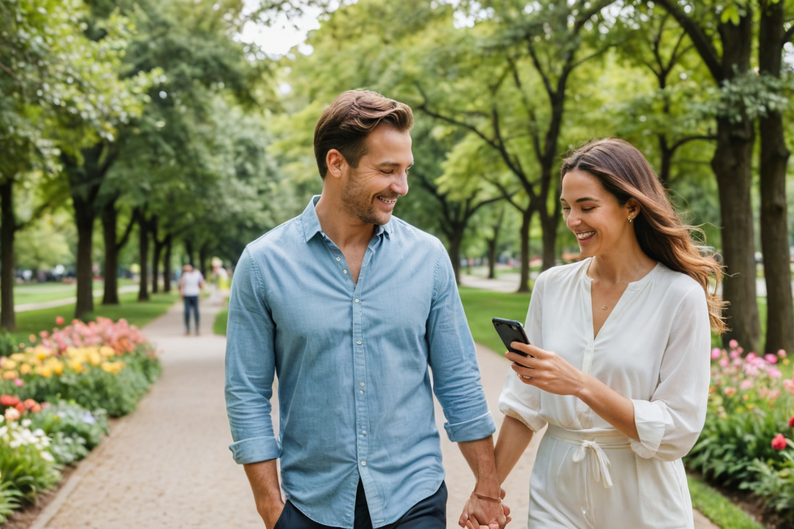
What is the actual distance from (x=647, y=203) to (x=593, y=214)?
0.59 ft

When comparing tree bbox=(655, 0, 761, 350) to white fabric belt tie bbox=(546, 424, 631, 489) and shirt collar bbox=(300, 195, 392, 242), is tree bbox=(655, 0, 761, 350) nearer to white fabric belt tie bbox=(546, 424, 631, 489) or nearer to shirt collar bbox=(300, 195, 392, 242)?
white fabric belt tie bbox=(546, 424, 631, 489)

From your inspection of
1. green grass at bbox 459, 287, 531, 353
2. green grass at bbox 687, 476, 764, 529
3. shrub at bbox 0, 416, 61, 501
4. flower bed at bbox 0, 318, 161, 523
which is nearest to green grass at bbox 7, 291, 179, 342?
flower bed at bbox 0, 318, 161, 523

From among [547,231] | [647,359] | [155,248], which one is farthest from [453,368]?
[155,248]

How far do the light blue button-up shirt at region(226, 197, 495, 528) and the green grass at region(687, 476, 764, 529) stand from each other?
361 centimetres

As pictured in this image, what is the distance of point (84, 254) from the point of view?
23484mm

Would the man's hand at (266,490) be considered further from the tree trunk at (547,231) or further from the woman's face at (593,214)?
the tree trunk at (547,231)

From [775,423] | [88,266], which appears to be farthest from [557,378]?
[88,266]

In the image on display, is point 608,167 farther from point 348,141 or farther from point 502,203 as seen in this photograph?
point 502,203

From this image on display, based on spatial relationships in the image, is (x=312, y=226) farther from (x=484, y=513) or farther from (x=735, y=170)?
(x=735, y=170)

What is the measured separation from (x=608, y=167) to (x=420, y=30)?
1702 cm

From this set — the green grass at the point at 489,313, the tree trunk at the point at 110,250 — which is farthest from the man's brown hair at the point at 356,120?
the tree trunk at the point at 110,250

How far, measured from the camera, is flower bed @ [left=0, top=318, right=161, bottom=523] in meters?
6.32

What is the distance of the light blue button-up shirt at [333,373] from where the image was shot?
257 cm

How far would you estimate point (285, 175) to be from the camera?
41875 mm
